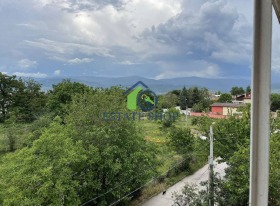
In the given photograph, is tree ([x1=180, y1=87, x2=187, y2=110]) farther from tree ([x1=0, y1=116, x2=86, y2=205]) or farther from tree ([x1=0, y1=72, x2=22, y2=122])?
tree ([x1=0, y1=72, x2=22, y2=122])

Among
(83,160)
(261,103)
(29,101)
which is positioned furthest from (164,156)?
(29,101)

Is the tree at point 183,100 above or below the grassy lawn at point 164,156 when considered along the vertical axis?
above

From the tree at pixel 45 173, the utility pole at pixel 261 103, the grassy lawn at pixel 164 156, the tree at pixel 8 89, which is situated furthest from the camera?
the tree at pixel 8 89

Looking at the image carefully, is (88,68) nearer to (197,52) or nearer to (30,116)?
(197,52)

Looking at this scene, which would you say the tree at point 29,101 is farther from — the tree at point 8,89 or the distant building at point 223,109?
the distant building at point 223,109

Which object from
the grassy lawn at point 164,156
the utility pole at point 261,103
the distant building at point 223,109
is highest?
the utility pole at point 261,103

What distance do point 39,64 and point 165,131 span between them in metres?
2.53

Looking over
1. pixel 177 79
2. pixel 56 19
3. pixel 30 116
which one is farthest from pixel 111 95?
pixel 30 116

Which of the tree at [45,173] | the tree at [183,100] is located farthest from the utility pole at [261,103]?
the tree at [183,100]

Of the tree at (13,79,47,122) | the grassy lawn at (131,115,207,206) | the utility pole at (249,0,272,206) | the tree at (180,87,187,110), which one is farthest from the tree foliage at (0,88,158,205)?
the tree at (13,79,47,122)

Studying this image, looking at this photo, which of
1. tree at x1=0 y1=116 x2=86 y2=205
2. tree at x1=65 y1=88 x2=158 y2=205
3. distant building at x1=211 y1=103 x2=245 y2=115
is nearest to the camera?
tree at x1=0 y1=116 x2=86 y2=205

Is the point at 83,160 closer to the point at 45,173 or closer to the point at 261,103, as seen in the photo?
the point at 45,173

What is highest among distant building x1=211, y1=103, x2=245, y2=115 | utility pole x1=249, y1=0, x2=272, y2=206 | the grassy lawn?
utility pole x1=249, y1=0, x2=272, y2=206

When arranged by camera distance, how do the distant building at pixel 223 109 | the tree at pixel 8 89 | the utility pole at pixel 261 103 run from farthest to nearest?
the tree at pixel 8 89
the distant building at pixel 223 109
the utility pole at pixel 261 103
